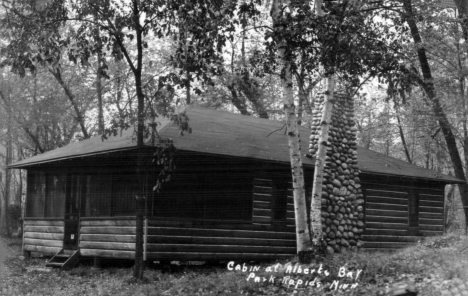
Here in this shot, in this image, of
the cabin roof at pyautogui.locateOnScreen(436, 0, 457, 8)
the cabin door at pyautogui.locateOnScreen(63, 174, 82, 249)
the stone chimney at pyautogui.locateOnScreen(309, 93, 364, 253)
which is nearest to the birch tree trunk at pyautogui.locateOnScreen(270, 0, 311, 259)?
the stone chimney at pyautogui.locateOnScreen(309, 93, 364, 253)

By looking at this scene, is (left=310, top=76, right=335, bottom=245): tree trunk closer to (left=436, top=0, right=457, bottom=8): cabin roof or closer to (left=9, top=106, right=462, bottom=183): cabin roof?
(left=9, top=106, right=462, bottom=183): cabin roof

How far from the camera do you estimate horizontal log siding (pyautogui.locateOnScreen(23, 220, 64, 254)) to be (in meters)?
21.5

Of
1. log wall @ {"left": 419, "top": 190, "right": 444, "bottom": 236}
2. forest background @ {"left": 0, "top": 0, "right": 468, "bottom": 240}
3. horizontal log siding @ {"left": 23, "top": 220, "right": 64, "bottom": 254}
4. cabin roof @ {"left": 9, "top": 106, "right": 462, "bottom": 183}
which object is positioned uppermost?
forest background @ {"left": 0, "top": 0, "right": 468, "bottom": 240}

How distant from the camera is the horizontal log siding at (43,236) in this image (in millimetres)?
21477

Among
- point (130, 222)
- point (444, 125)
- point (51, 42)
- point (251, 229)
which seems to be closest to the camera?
point (51, 42)

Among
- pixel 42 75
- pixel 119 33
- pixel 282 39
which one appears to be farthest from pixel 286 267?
pixel 42 75

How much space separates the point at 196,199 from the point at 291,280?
6187 mm

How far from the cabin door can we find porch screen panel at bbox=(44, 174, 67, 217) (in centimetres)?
25

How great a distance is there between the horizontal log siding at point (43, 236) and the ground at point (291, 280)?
354 cm

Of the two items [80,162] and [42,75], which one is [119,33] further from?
[42,75]

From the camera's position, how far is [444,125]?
2491cm

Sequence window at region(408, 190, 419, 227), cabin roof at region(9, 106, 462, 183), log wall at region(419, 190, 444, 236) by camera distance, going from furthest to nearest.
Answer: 1. log wall at region(419, 190, 444, 236)
2. window at region(408, 190, 419, 227)
3. cabin roof at region(9, 106, 462, 183)

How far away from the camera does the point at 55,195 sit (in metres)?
22.2

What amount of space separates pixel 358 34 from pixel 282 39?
1.67 m
